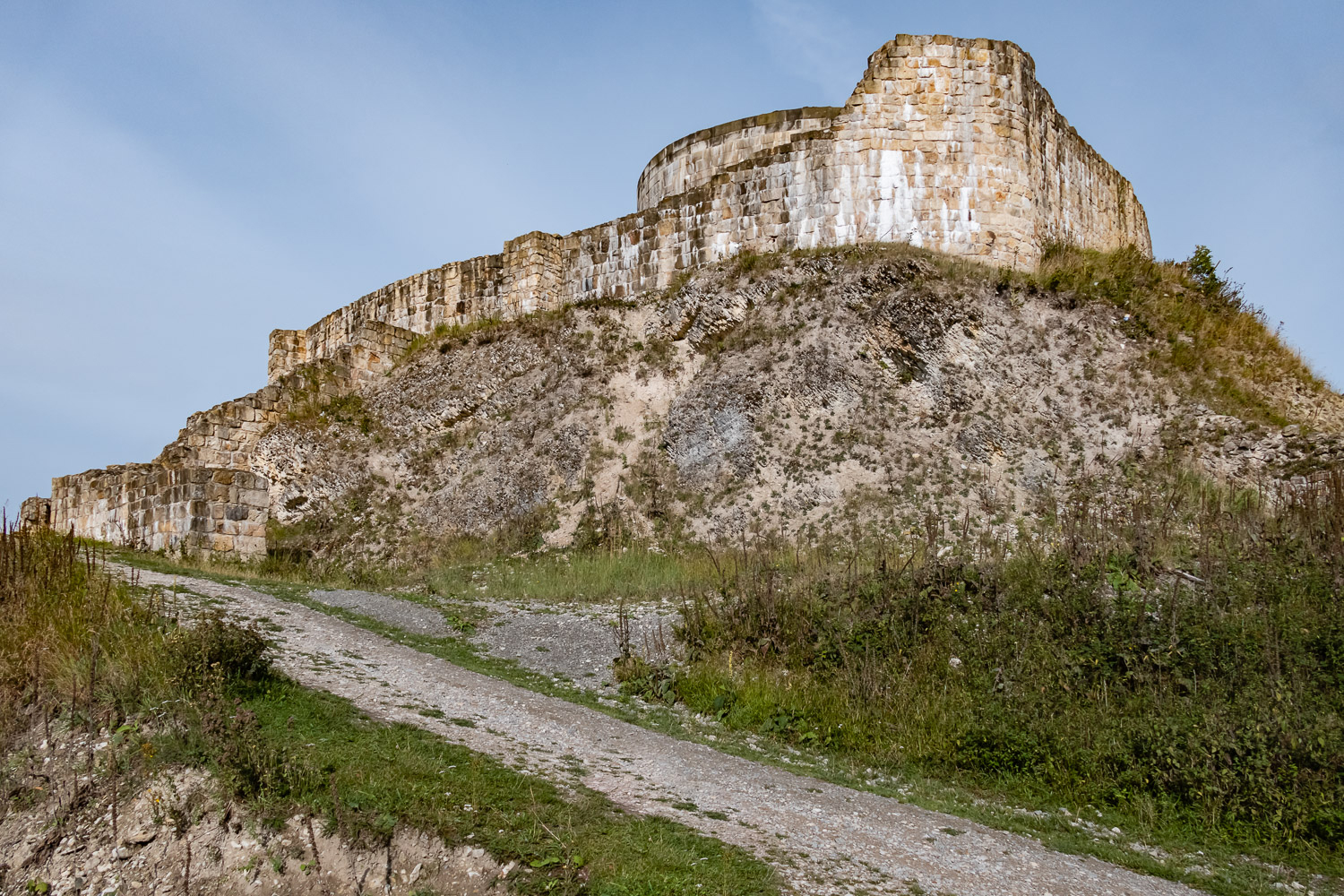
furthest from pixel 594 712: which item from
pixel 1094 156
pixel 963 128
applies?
pixel 1094 156

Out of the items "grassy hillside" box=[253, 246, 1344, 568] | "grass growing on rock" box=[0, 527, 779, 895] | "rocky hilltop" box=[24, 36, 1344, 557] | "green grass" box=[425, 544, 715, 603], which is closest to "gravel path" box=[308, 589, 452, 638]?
"green grass" box=[425, 544, 715, 603]

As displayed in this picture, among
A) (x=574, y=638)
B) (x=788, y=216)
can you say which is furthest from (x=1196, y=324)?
(x=574, y=638)

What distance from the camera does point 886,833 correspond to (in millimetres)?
6941

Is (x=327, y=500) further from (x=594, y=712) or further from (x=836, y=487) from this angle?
(x=594, y=712)

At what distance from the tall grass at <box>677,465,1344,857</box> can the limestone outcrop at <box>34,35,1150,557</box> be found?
9.39 meters

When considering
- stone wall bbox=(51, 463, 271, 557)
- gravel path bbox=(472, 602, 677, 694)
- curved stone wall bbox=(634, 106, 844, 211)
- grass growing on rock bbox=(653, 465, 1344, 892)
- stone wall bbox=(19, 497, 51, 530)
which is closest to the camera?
grass growing on rock bbox=(653, 465, 1344, 892)

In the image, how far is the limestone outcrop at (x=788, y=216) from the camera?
1983 centimetres

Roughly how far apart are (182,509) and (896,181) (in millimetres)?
15703

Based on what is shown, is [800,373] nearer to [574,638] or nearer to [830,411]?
[830,411]

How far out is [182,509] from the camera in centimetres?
1969

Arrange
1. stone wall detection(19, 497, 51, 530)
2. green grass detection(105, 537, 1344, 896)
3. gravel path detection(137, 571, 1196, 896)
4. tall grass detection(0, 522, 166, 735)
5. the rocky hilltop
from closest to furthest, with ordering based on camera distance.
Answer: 1. gravel path detection(137, 571, 1196, 896)
2. green grass detection(105, 537, 1344, 896)
3. tall grass detection(0, 522, 166, 735)
4. the rocky hilltop
5. stone wall detection(19, 497, 51, 530)

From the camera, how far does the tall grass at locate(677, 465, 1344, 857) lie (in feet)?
25.6

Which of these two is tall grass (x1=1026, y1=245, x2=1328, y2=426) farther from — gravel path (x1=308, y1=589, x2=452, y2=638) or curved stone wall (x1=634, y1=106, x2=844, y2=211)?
gravel path (x1=308, y1=589, x2=452, y2=638)

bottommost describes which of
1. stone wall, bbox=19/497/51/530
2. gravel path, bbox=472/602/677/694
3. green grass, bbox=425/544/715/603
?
gravel path, bbox=472/602/677/694
